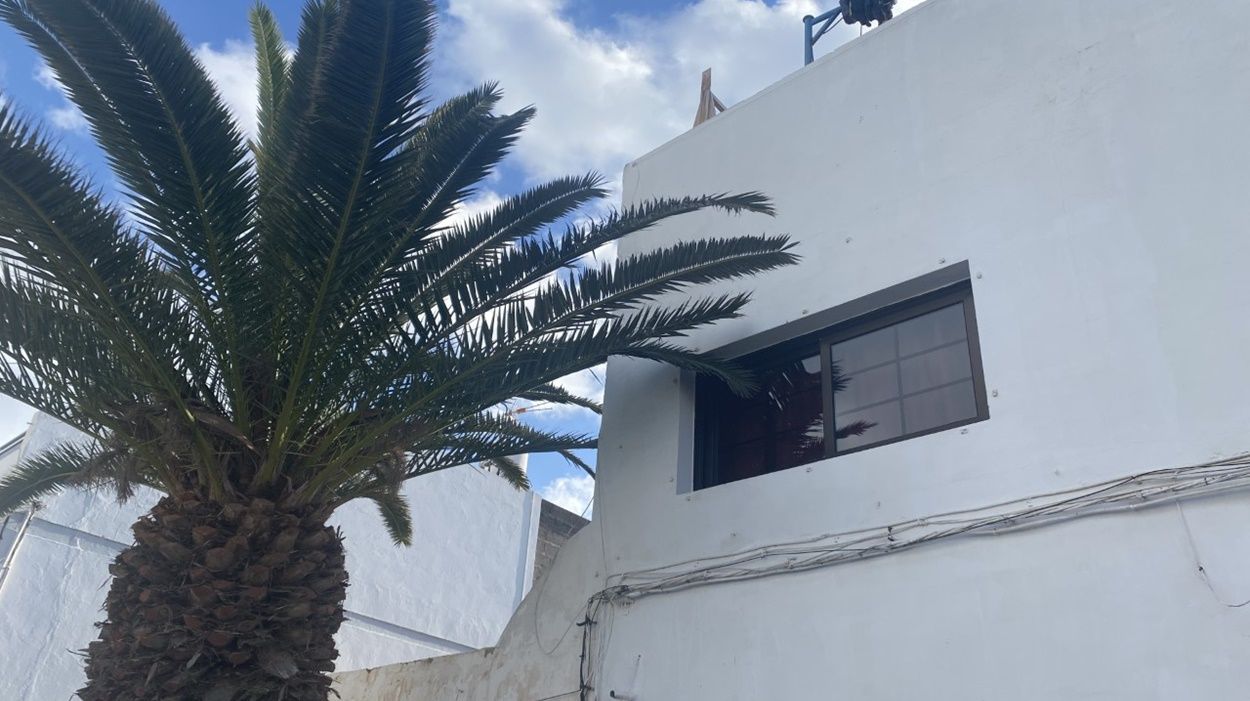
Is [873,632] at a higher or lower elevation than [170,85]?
lower

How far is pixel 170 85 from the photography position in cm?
475

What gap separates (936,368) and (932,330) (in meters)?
0.27

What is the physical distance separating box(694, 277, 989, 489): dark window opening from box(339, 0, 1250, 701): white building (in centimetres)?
2

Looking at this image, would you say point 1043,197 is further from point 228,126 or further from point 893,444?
point 228,126

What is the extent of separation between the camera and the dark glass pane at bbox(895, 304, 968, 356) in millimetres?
5535

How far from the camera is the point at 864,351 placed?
5969 mm

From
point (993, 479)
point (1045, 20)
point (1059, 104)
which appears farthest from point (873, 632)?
point (1045, 20)

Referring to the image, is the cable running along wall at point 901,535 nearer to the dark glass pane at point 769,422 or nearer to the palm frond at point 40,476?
the dark glass pane at point 769,422

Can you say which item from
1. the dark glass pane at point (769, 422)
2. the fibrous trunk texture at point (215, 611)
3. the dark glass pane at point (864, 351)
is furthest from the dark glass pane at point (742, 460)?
the fibrous trunk texture at point (215, 611)

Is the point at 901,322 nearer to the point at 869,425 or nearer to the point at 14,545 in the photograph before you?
the point at 869,425

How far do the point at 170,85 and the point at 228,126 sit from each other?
0.33m

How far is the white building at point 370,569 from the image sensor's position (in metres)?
9.03

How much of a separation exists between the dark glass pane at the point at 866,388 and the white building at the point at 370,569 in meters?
4.30

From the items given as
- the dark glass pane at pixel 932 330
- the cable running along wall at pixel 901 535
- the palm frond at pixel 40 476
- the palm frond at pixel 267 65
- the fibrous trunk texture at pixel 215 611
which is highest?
the palm frond at pixel 267 65
